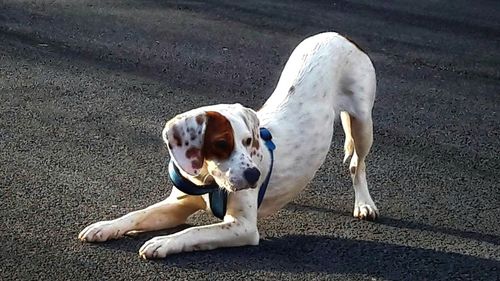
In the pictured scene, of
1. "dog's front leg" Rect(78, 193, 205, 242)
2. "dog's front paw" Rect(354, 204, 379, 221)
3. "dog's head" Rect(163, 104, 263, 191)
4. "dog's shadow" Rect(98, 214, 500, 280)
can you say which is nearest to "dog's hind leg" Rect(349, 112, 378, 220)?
"dog's front paw" Rect(354, 204, 379, 221)

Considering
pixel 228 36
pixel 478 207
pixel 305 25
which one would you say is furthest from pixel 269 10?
pixel 478 207

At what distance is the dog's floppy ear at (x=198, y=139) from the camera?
418 cm

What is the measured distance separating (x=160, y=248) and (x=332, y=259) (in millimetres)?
846

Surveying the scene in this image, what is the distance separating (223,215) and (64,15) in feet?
20.1

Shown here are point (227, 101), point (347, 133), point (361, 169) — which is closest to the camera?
point (361, 169)

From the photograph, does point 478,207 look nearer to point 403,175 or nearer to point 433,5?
point 403,175

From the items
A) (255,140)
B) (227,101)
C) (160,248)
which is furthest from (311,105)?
(227,101)

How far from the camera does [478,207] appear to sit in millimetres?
5453

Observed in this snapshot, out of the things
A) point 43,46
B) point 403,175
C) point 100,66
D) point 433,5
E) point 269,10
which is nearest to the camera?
point 403,175

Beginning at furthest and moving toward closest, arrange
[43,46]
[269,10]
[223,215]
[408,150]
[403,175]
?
[269,10]
[43,46]
[408,150]
[403,175]
[223,215]

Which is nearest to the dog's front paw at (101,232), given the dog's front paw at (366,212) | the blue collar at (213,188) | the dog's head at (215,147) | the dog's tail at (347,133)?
the blue collar at (213,188)

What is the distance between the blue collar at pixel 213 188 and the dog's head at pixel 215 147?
0.18m

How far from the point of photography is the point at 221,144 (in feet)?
13.7

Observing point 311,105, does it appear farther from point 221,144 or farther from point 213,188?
point 221,144
